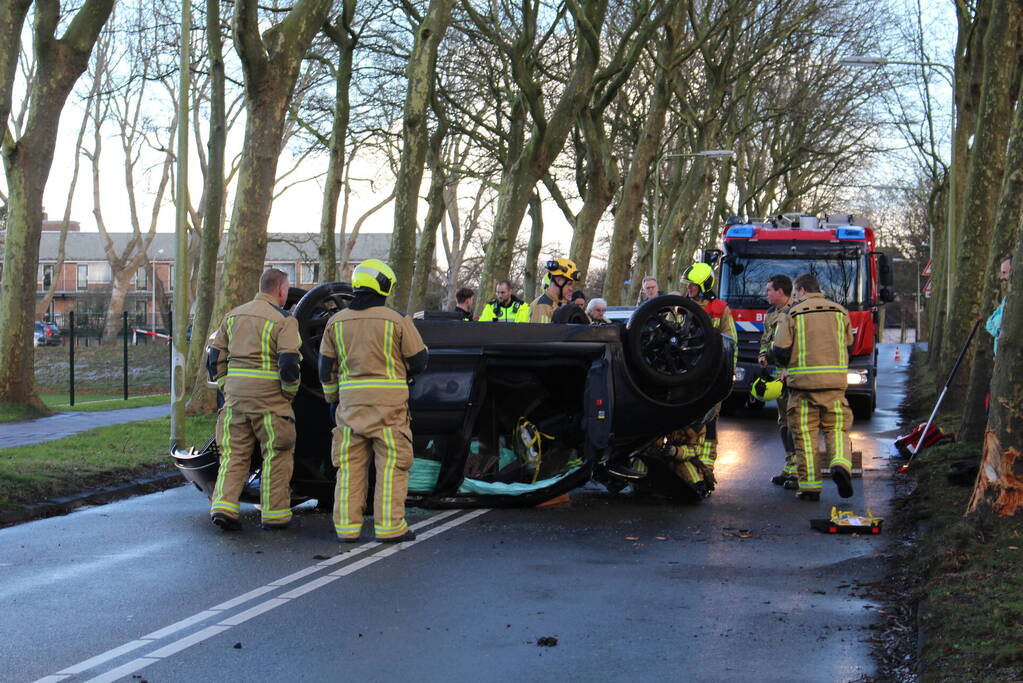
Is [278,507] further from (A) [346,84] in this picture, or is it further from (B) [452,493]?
(A) [346,84]

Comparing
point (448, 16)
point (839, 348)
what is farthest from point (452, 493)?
point (448, 16)

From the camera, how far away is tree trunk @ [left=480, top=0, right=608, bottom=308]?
24.9 meters

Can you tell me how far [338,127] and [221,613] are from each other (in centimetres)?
2145

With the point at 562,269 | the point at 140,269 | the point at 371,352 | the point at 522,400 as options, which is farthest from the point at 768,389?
the point at 140,269

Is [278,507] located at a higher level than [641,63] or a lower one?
lower

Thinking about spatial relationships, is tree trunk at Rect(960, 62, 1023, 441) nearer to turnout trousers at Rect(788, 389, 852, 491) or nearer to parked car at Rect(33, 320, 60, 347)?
turnout trousers at Rect(788, 389, 852, 491)

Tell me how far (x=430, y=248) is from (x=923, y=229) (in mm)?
51118

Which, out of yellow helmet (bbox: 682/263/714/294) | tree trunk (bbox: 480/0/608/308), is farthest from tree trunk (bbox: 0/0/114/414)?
tree trunk (bbox: 480/0/608/308)

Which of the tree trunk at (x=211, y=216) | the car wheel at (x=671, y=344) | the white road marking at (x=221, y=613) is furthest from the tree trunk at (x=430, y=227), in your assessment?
the white road marking at (x=221, y=613)

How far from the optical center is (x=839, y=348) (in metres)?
10.9

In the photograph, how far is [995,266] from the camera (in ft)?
44.9

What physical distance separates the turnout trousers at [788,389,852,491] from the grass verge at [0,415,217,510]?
6009mm

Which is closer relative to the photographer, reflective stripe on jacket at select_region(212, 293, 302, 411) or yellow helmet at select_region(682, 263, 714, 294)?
reflective stripe on jacket at select_region(212, 293, 302, 411)

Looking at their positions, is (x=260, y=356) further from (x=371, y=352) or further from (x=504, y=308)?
(x=504, y=308)
